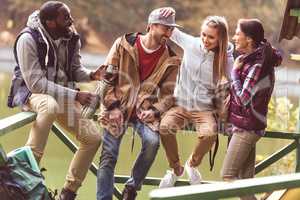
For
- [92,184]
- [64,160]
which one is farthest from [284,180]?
[64,160]

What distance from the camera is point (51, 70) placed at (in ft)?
11.9

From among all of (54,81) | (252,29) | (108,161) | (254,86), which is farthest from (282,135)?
(54,81)

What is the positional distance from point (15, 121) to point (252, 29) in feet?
3.89

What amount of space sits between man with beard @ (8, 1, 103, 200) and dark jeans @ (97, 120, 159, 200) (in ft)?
0.32

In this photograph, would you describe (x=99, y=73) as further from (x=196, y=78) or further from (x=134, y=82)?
(x=196, y=78)

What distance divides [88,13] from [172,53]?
10.2 metres

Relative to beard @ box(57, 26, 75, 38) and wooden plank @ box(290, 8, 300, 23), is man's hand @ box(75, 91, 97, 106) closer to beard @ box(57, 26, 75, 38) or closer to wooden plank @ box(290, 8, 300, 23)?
beard @ box(57, 26, 75, 38)

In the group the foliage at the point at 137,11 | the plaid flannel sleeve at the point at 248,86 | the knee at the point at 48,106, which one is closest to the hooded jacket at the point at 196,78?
the plaid flannel sleeve at the point at 248,86

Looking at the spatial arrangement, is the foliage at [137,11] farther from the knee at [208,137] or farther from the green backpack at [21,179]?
the green backpack at [21,179]

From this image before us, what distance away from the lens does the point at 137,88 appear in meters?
3.70

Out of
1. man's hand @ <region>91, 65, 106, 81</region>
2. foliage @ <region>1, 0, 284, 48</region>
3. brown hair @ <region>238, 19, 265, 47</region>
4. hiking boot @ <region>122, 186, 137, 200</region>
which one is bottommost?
foliage @ <region>1, 0, 284, 48</region>

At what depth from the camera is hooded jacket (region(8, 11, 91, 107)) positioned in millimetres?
3502

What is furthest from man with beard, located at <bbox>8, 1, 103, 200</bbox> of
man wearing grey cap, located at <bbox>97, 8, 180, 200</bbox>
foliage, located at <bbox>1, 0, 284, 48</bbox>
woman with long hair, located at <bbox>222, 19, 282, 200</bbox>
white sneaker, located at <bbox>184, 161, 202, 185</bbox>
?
foliage, located at <bbox>1, 0, 284, 48</bbox>

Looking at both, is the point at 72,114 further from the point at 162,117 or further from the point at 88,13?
the point at 88,13
